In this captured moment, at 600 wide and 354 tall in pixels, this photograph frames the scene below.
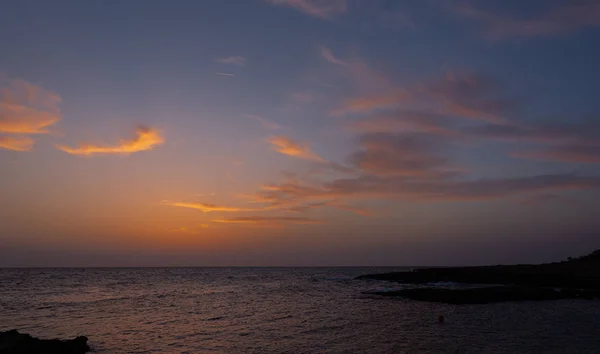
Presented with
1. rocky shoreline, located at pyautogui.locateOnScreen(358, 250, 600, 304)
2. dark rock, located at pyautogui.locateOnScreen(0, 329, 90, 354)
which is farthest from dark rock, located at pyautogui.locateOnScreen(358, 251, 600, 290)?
dark rock, located at pyautogui.locateOnScreen(0, 329, 90, 354)

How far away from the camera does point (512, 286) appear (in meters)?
64.0

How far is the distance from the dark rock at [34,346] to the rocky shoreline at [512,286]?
41.4m

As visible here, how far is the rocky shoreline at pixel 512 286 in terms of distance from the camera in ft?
174

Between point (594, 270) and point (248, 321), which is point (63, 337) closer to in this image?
point (248, 321)

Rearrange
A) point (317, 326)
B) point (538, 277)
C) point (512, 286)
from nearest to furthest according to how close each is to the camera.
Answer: point (317, 326) → point (512, 286) → point (538, 277)

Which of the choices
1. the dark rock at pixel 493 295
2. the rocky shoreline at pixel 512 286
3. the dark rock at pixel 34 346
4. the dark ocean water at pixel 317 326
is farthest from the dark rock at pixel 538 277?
the dark rock at pixel 34 346

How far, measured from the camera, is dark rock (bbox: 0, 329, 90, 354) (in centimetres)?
2216

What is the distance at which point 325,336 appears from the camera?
102ft

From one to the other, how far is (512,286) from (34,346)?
2467 inches

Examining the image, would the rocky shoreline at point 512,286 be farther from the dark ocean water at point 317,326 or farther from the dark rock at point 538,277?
the dark ocean water at point 317,326

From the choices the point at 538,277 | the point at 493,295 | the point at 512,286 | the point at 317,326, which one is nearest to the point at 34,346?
the point at 317,326

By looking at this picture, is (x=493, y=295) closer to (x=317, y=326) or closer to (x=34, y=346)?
(x=317, y=326)

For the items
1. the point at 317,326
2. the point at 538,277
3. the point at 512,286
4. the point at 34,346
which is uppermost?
the point at 538,277

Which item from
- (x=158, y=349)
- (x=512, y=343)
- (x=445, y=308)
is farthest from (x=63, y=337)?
(x=445, y=308)
